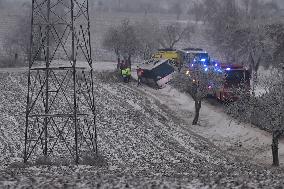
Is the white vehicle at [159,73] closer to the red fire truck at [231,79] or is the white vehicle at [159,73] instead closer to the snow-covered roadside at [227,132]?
the snow-covered roadside at [227,132]

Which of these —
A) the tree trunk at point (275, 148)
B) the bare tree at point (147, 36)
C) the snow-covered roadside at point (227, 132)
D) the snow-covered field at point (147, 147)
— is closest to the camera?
the snow-covered field at point (147, 147)

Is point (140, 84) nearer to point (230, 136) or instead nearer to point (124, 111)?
point (124, 111)

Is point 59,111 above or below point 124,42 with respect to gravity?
below

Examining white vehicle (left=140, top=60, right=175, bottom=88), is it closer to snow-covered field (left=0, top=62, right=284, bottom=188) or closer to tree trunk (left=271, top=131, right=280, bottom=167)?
snow-covered field (left=0, top=62, right=284, bottom=188)

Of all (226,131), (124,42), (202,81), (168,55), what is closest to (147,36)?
(124,42)

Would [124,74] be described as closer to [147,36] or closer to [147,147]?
[147,147]

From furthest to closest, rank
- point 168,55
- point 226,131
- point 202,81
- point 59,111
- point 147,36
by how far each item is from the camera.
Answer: point 147,36 → point 168,55 → point 202,81 → point 59,111 → point 226,131

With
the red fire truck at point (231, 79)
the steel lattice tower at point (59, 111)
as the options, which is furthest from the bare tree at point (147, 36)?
the steel lattice tower at point (59, 111)

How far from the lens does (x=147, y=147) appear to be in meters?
27.1

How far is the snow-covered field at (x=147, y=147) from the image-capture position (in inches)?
670

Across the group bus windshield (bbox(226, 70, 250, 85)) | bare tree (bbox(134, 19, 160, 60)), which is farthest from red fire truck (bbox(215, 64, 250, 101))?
bare tree (bbox(134, 19, 160, 60))

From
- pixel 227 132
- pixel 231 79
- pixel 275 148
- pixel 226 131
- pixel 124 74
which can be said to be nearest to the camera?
pixel 275 148

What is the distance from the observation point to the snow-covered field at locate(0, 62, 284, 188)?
670 inches

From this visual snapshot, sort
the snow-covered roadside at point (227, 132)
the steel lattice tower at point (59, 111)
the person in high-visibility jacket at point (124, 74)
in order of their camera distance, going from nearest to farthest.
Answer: the steel lattice tower at point (59, 111), the snow-covered roadside at point (227, 132), the person in high-visibility jacket at point (124, 74)
